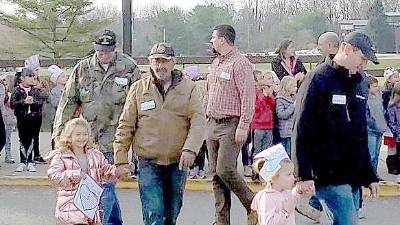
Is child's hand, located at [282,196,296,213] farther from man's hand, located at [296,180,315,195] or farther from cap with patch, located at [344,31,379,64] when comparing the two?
cap with patch, located at [344,31,379,64]

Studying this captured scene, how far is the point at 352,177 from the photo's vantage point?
5.50m

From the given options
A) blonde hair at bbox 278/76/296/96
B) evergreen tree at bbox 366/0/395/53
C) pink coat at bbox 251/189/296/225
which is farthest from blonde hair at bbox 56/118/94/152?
evergreen tree at bbox 366/0/395/53

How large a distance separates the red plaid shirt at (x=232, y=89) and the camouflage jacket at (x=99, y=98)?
2.68 feet

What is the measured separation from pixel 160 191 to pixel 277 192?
142 centimetres

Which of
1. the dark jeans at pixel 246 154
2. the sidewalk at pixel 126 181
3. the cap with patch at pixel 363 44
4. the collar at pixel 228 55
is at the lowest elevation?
the sidewalk at pixel 126 181

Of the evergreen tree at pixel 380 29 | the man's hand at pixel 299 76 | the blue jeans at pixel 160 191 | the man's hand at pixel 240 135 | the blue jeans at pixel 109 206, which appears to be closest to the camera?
the blue jeans at pixel 160 191

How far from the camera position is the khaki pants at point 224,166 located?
24.0 feet

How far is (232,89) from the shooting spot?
7.39 m

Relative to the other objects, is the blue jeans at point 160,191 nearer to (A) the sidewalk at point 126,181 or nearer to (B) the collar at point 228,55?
(B) the collar at point 228,55

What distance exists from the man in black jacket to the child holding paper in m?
0.14

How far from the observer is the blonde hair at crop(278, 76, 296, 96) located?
1001 centimetres

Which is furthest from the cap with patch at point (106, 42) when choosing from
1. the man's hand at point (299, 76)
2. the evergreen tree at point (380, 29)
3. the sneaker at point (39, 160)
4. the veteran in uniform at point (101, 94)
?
the evergreen tree at point (380, 29)

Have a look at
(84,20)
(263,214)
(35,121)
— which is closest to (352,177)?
(263,214)

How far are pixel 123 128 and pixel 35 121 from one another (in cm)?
538
